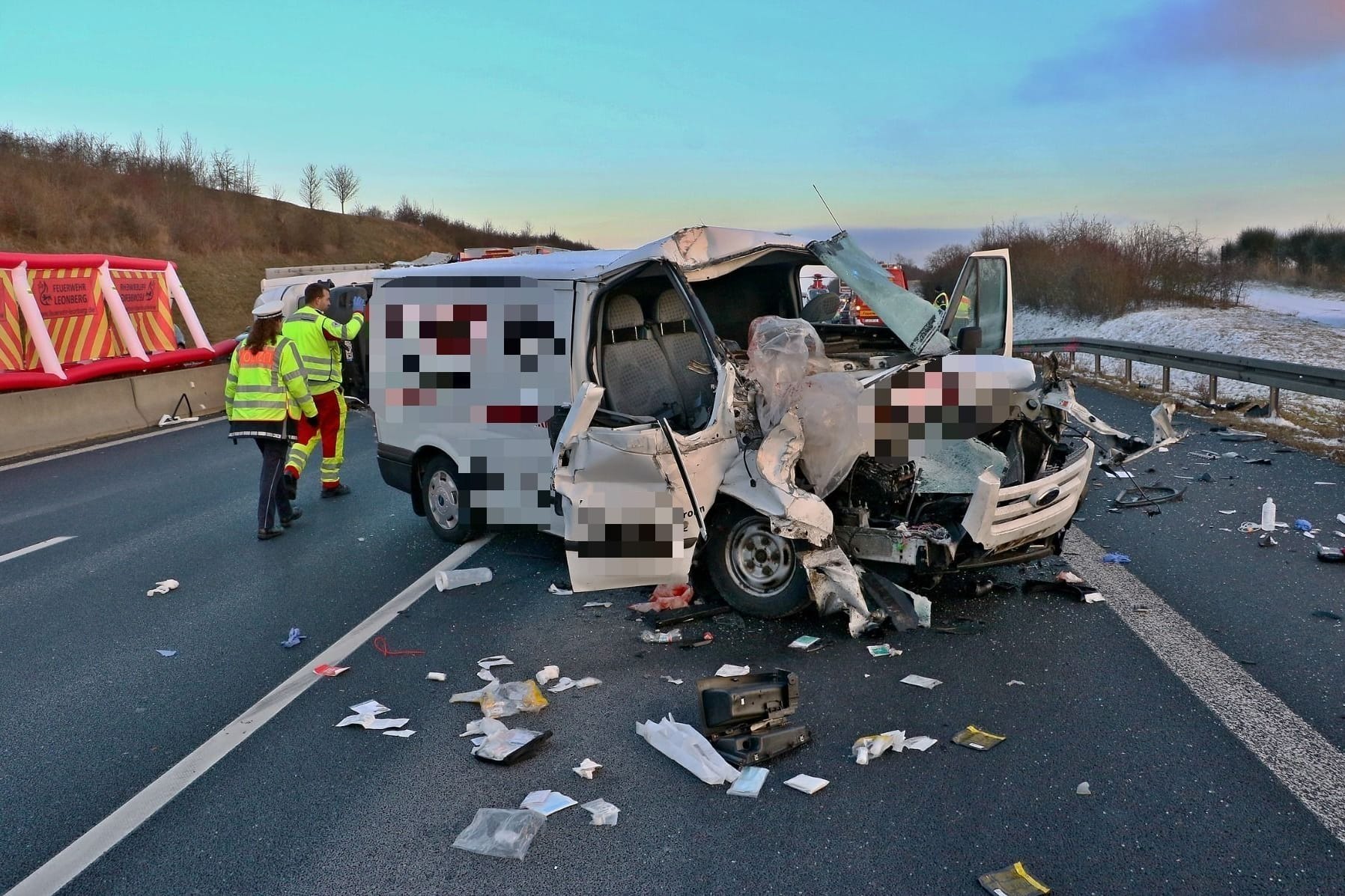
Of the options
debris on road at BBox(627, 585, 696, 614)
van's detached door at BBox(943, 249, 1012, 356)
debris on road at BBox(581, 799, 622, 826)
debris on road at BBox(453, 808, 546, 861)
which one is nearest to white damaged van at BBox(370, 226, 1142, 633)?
debris on road at BBox(627, 585, 696, 614)

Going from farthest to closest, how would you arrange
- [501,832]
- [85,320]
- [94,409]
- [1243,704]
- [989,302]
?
[85,320]
[94,409]
[989,302]
[1243,704]
[501,832]

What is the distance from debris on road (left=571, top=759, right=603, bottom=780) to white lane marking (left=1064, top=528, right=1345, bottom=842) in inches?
95.1

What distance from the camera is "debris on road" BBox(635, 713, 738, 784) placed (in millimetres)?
3947

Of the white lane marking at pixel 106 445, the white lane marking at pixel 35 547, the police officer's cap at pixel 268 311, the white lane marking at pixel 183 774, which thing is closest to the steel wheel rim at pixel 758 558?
the white lane marking at pixel 183 774

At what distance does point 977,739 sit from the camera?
162 inches

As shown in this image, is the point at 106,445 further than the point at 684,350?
Yes

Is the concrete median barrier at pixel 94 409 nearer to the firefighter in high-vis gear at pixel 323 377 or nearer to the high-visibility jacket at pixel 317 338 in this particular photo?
the firefighter in high-vis gear at pixel 323 377

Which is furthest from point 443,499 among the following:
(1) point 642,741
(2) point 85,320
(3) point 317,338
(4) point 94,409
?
(2) point 85,320

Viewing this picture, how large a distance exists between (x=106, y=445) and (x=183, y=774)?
11.1 metres

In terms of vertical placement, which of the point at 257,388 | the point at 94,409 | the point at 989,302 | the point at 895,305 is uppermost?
the point at 989,302

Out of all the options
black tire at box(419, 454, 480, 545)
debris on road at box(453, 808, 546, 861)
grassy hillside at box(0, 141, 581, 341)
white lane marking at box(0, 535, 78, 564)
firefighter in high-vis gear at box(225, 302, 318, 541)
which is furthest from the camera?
grassy hillside at box(0, 141, 581, 341)

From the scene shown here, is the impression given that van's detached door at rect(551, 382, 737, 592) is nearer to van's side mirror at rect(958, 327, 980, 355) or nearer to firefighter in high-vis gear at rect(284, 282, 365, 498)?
van's side mirror at rect(958, 327, 980, 355)

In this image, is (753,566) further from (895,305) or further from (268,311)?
(268,311)

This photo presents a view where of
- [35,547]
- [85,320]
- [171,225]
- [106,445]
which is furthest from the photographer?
[171,225]
